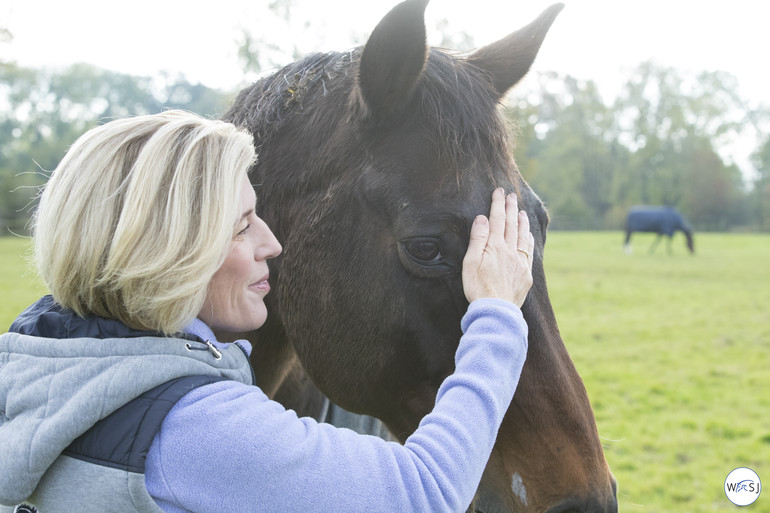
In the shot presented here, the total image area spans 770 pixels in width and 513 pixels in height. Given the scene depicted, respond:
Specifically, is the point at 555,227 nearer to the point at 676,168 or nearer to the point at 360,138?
the point at 676,168

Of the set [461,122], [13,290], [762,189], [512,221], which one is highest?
[461,122]

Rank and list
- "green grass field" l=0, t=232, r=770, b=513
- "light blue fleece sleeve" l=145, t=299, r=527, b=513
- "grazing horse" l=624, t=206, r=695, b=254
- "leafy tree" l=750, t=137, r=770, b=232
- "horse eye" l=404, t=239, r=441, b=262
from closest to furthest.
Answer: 1. "light blue fleece sleeve" l=145, t=299, r=527, b=513
2. "horse eye" l=404, t=239, r=441, b=262
3. "green grass field" l=0, t=232, r=770, b=513
4. "grazing horse" l=624, t=206, r=695, b=254
5. "leafy tree" l=750, t=137, r=770, b=232

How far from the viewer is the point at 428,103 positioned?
1.83 meters

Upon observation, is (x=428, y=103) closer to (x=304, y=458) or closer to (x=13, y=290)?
(x=304, y=458)

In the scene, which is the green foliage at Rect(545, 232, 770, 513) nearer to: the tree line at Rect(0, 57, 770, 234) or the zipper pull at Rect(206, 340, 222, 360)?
the zipper pull at Rect(206, 340, 222, 360)

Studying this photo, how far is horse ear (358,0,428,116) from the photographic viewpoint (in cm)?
160

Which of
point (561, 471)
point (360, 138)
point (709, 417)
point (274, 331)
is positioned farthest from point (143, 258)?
point (709, 417)

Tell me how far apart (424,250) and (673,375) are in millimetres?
7969

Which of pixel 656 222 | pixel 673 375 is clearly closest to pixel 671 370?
pixel 673 375

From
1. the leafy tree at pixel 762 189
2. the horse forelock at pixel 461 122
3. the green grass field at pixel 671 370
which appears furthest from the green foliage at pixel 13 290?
the leafy tree at pixel 762 189

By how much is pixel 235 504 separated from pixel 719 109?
Result: 2290 inches

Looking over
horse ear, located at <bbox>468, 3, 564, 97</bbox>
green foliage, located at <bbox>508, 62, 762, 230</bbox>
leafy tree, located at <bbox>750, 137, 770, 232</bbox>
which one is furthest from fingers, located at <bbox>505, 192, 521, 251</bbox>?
leafy tree, located at <bbox>750, 137, 770, 232</bbox>

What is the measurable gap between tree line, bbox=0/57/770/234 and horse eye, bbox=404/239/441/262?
4548 cm

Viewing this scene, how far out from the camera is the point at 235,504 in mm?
1113
